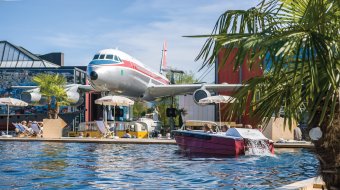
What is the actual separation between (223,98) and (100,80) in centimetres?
780

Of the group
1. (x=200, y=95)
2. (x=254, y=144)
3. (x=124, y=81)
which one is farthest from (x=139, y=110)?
(x=254, y=144)

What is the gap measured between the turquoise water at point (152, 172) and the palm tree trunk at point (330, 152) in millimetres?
3968

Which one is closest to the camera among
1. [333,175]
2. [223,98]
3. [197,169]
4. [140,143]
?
[333,175]

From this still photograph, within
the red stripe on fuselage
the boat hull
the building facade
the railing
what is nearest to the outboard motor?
the boat hull

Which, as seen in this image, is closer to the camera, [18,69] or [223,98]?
[223,98]

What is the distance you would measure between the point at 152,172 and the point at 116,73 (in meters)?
18.1

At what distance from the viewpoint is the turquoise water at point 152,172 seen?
9.75m

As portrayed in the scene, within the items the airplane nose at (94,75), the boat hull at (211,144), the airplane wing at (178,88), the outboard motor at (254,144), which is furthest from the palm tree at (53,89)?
the outboard motor at (254,144)

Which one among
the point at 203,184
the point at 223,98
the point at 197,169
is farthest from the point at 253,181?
the point at 223,98

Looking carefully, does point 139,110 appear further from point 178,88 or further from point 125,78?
point 125,78

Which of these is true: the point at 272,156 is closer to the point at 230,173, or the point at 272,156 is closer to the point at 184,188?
the point at 230,173

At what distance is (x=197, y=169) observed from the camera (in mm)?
12648

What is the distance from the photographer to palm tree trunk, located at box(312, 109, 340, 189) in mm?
4383

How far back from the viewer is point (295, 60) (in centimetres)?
424
